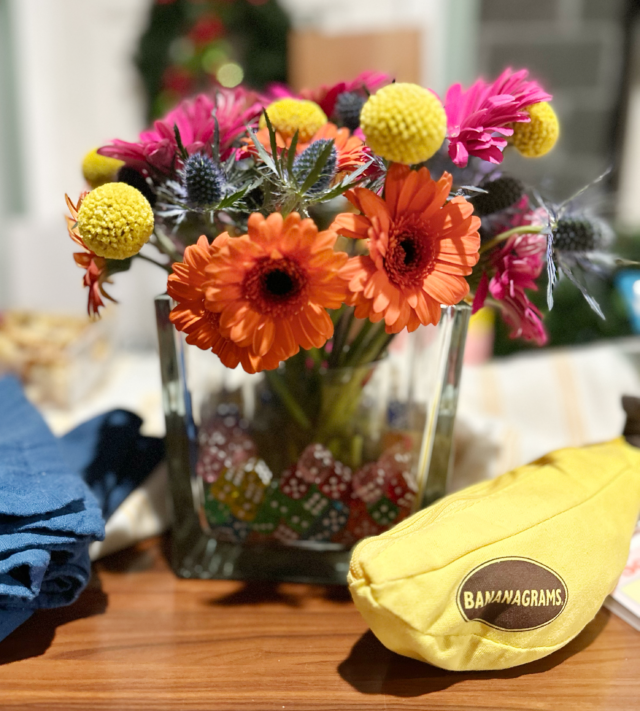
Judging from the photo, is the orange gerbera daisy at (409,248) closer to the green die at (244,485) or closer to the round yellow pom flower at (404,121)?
the round yellow pom flower at (404,121)

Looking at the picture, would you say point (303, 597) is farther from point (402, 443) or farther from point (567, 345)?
point (567, 345)

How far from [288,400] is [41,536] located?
185 mm

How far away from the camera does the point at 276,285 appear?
0.35 m

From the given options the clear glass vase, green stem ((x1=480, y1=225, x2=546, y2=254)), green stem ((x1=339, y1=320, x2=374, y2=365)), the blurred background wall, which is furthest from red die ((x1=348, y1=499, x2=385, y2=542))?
the blurred background wall

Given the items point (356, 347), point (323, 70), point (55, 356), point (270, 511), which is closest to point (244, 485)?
point (270, 511)

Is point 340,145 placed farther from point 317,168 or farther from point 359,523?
point 359,523

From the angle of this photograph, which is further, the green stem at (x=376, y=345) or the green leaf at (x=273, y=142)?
the green stem at (x=376, y=345)

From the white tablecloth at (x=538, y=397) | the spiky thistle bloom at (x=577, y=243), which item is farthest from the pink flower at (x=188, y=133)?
the white tablecloth at (x=538, y=397)

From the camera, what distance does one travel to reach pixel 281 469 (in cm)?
48

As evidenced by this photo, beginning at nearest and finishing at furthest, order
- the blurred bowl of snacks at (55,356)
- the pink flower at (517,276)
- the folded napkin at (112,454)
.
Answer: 1. the pink flower at (517,276)
2. the folded napkin at (112,454)
3. the blurred bowl of snacks at (55,356)

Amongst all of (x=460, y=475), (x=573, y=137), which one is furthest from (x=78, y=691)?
(x=573, y=137)

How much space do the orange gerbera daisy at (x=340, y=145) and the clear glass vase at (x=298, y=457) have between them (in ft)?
0.43

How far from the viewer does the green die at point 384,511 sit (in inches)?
19.0

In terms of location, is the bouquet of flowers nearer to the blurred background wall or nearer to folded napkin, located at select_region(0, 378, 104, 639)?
folded napkin, located at select_region(0, 378, 104, 639)
